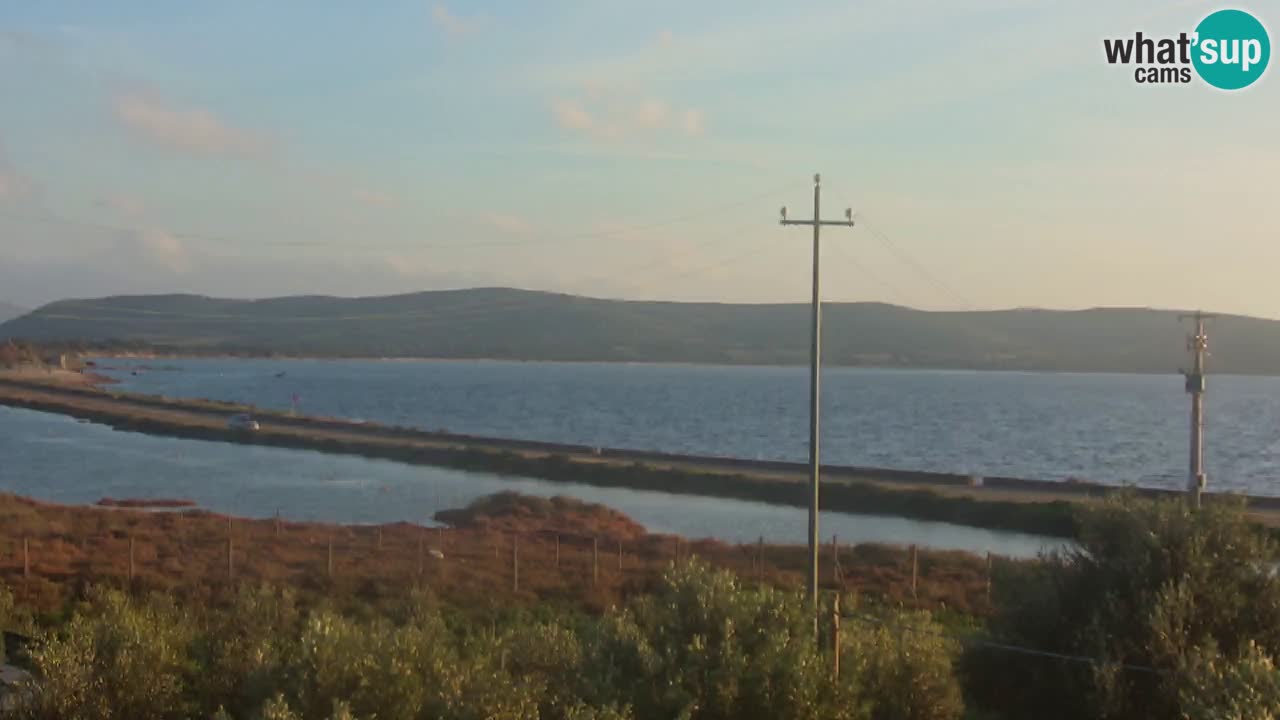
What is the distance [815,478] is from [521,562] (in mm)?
13819

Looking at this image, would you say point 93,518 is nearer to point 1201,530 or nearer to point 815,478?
point 815,478

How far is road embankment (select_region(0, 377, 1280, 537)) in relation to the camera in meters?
46.8

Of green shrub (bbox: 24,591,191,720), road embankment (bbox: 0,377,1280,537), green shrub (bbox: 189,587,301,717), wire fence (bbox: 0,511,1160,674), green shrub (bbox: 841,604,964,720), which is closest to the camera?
green shrub (bbox: 189,587,301,717)

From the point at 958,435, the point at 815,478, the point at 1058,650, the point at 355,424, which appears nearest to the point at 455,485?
the point at 355,424

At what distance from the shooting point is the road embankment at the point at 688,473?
154 feet

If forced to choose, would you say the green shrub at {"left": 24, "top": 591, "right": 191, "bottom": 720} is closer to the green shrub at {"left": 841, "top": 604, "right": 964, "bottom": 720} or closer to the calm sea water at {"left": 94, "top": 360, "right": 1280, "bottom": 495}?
the green shrub at {"left": 841, "top": 604, "right": 964, "bottom": 720}

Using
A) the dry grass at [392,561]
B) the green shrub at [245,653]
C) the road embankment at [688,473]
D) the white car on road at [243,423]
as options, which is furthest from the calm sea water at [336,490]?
the green shrub at [245,653]

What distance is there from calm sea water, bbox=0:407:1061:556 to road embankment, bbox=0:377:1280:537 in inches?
52.0

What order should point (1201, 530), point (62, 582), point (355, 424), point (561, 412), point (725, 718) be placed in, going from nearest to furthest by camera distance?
point (725, 718) < point (1201, 530) < point (62, 582) < point (355, 424) < point (561, 412)

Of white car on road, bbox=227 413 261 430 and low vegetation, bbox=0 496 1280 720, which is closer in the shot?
low vegetation, bbox=0 496 1280 720

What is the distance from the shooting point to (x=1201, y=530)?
41.1ft

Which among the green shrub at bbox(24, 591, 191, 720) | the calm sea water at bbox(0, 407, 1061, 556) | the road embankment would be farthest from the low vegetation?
the road embankment

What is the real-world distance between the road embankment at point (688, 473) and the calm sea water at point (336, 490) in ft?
4.34

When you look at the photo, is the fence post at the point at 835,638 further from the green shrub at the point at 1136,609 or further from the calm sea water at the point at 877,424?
the calm sea water at the point at 877,424
